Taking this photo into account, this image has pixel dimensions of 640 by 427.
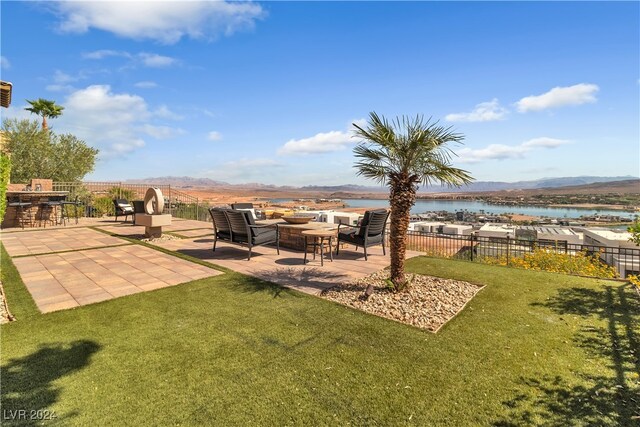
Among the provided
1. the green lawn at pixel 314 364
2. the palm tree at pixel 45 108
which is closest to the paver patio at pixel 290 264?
the green lawn at pixel 314 364

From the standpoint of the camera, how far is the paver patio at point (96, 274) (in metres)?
4.41

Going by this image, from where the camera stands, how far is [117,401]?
2207 millimetres

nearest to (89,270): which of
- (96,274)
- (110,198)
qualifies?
(96,274)

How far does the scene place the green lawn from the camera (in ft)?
7.06

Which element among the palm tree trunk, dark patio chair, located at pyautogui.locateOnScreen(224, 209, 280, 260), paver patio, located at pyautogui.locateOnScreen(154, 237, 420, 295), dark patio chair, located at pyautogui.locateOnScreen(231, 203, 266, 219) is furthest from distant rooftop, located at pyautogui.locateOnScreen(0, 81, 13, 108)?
the palm tree trunk

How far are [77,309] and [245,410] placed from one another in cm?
316

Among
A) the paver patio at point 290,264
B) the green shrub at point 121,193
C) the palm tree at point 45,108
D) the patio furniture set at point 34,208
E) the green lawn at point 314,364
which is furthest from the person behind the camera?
the palm tree at point 45,108

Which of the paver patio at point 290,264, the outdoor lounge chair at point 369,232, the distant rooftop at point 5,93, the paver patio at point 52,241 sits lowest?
the paver patio at point 290,264

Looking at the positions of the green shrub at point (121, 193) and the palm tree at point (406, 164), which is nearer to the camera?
the palm tree at point (406, 164)

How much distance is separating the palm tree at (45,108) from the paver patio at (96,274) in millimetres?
28158

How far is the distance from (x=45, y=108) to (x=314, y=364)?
36.1m

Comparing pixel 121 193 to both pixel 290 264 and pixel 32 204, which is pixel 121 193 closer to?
pixel 32 204

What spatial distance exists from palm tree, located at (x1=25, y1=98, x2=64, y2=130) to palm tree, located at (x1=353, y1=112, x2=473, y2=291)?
33.3m

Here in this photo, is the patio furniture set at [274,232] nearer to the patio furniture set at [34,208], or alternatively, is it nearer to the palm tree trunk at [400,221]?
the palm tree trunk at [400,221]
